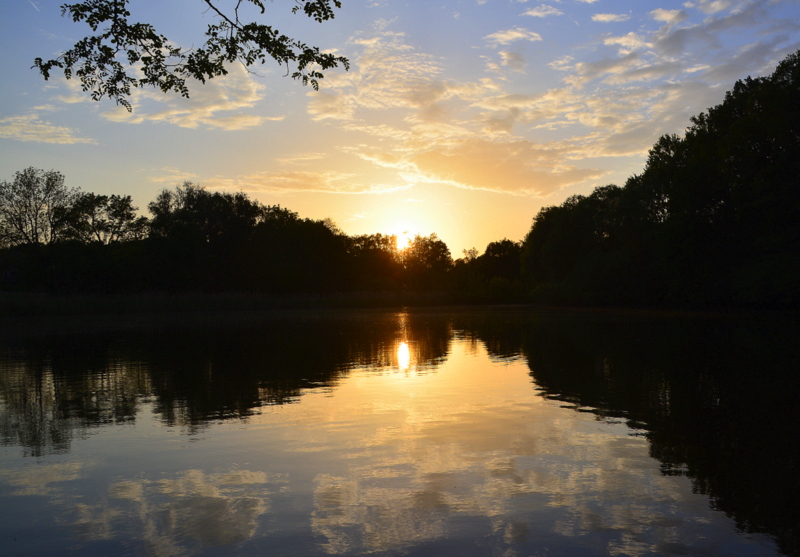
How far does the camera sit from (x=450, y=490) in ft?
18.6

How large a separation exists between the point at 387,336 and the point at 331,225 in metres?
86.3

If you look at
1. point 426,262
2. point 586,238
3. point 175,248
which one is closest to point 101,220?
point 175,248

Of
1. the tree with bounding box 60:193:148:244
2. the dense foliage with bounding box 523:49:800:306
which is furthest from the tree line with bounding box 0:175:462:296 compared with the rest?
the dense foliage with bounding box 523:49:800:306

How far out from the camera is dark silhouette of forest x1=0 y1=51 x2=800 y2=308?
37.6m

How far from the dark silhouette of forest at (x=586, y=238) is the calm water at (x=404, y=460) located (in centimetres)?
2840

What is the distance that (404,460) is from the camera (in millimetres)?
6734

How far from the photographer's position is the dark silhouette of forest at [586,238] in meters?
37.6

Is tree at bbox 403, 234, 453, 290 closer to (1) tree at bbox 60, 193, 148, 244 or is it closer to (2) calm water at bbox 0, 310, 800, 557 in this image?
(1) tree at bbox 60, 193, 148, 244

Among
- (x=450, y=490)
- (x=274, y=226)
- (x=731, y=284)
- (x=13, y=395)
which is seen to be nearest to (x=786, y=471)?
(x=450, y=490)

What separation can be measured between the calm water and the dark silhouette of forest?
93.2ft

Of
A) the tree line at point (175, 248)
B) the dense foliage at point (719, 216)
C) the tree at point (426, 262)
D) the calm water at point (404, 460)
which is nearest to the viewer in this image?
the calm water at point (404, 460)

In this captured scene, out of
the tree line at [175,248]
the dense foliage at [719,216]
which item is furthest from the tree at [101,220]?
the dense foliage at [719,216]

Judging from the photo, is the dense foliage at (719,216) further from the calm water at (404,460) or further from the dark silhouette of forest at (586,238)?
the calm water at (404,460)

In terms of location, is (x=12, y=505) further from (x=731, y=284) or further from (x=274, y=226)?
(x=274, y=226)
